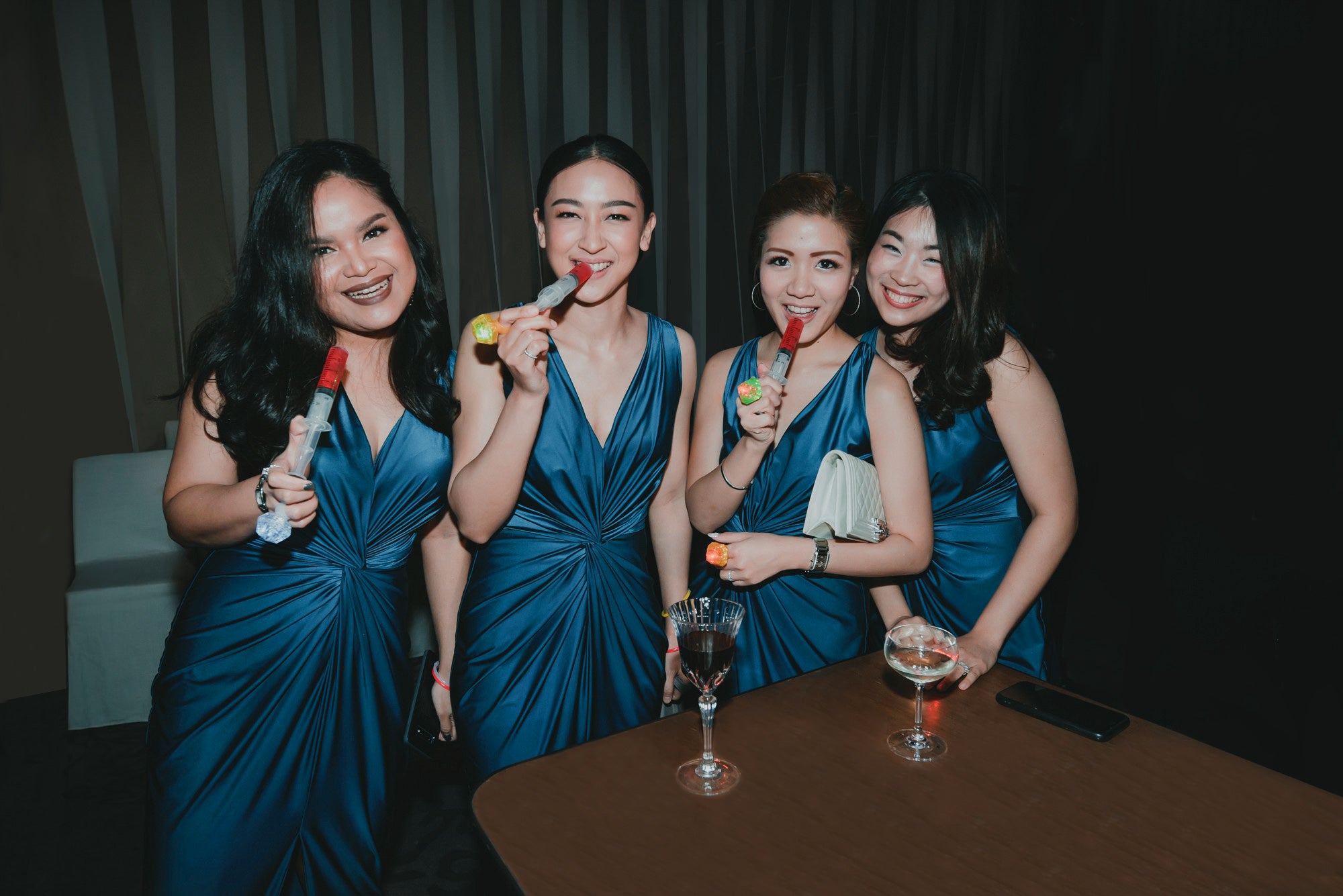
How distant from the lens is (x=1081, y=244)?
15.3 ft

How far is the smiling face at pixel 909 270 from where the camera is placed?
6.05 ft

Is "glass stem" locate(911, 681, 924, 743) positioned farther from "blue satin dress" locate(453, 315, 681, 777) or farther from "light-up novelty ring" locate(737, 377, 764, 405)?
"blue satin dress" locate(453, 315, 681, 777)

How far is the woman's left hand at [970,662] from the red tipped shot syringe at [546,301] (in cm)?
95

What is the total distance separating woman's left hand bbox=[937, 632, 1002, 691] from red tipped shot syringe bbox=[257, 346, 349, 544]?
1.09 metres

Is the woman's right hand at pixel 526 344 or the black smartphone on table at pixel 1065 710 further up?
the woman's right hand at pixel 526 344

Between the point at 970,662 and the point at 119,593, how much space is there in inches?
114

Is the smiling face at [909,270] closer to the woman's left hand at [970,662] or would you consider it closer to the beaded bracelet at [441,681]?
the woman's left hand at [970,662]

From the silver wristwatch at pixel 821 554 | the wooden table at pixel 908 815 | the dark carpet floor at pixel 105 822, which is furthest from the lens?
the dark carpet floor at pixel 105 822

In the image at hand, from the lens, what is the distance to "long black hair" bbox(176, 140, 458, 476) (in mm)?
1590

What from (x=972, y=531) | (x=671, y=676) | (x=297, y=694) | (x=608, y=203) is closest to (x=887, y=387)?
(x=972, y=531)

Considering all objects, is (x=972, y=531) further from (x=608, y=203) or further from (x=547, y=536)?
(x=608, y=203)

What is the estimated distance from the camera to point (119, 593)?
2.96m

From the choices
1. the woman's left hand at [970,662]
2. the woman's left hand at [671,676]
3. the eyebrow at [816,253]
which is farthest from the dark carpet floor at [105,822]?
the eyebrow at [816,253]

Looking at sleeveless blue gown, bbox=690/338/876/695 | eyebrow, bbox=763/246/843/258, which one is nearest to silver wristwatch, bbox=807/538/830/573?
sleeveless blue gown, bbox=690/338/876/695
